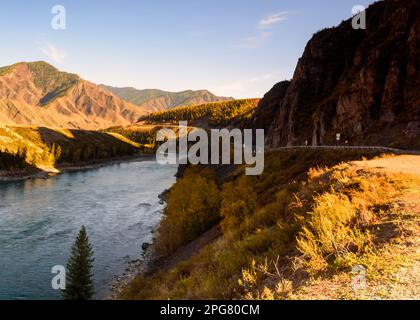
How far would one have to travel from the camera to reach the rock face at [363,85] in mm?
58031

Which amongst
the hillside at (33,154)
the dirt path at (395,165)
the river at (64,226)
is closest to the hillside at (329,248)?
the dirt path at (395,165)

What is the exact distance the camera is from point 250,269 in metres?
11.7

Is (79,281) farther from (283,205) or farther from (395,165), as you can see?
(395,165)

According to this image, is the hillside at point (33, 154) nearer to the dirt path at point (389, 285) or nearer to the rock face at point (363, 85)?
the rock face at point (363, 85)

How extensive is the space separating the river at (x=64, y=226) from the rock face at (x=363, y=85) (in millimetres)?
36283

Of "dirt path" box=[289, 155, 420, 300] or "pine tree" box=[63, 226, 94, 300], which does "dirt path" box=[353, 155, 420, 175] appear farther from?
"pine tree" box=[63, 226, 94, 300]

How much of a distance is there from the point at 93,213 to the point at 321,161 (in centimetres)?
4540

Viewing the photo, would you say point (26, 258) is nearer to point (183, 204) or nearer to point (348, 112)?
point (183, 204)

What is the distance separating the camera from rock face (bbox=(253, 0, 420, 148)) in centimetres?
5803

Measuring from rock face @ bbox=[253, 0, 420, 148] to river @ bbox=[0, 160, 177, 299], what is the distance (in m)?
36.3

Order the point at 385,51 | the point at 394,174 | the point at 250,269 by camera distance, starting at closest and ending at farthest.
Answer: the point at 250,269 < the point at 394,174 < the point at 385,51

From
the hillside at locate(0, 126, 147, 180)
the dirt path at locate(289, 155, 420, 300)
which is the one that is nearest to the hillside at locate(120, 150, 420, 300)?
the dirt path at locate(289, 155, 420, 300)

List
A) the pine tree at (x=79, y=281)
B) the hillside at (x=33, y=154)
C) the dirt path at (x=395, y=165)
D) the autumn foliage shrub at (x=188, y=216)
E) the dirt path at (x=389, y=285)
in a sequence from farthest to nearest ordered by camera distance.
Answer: the hillside at (x=33, y=154), the autumn foliage shrub at (x=188, y=216), the pine tree at (x=79, y=281), the dirt path at (x=395, y=165), the dirt path at (x=389, y=285)
